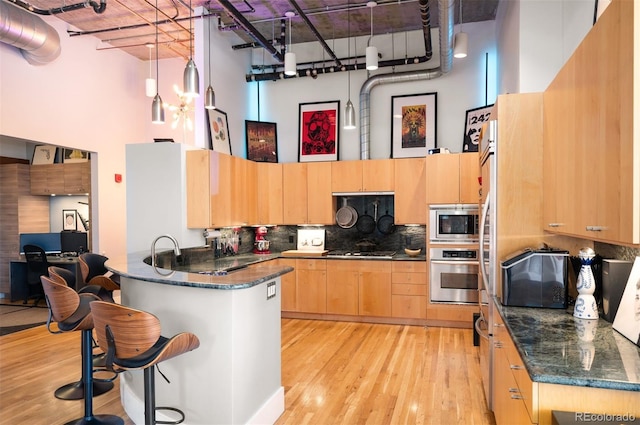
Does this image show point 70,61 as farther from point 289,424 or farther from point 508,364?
point 508,364

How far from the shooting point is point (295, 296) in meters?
6.18

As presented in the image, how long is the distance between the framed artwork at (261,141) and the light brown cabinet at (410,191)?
206cm

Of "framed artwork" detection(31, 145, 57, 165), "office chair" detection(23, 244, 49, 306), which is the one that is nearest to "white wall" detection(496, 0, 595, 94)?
"office chair" detection(23, 244, 49, 306)

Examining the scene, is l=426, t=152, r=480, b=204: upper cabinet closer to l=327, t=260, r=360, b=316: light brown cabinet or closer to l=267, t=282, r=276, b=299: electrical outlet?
l=327, t=260, r=360, b=316: light brown cabinet

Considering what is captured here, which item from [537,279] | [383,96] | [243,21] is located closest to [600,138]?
[537,279]

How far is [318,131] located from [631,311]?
536cm

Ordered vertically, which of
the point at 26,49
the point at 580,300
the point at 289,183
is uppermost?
the point at 26,49

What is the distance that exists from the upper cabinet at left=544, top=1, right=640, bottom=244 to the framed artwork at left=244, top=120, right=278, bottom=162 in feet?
16.1

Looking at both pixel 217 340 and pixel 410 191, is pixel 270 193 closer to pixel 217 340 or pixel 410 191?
pixel 410 191

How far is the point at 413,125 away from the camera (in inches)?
251

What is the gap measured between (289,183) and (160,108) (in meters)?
2.33

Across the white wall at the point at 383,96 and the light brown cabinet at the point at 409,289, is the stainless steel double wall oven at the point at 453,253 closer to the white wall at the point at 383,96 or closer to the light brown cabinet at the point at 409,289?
the light brown cabinet at the point at 409,289

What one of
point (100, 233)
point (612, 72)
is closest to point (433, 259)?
point (612, 72)

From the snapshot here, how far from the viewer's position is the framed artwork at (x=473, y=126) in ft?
19.3
